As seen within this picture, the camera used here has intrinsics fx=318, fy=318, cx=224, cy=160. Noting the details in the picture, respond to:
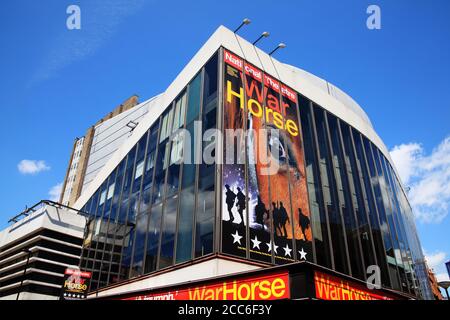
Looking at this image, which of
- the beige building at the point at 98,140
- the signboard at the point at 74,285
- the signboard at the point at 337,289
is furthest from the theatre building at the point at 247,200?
the beige building at the point at 98,140

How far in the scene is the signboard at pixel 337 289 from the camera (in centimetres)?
1106

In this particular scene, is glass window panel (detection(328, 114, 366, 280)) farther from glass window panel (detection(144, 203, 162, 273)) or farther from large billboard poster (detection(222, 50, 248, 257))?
glass window panel (detection(144, 203, 162, 273))

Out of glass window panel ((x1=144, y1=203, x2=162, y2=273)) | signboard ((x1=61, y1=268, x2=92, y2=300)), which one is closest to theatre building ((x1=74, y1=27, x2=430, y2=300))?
glass window panel ((x1=144, y1=203, x2=162, y2=273))

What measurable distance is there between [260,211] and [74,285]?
19.1m

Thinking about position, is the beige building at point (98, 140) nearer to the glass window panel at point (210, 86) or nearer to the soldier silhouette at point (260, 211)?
the glass window panel at point (210, 86)

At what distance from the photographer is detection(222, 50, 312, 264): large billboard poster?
55.9ft

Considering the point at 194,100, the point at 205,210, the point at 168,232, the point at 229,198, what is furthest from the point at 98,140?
the point at 229,198

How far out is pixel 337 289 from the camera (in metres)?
12.3

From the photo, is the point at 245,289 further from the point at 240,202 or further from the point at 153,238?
the point at 153,238

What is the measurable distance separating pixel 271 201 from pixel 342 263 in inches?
298

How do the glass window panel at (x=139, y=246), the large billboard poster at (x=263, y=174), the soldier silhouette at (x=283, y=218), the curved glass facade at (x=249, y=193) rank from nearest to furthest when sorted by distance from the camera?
1. the large billboard poster at (x=263, y=174)
2. the curved glass facade at (x=249, y=193)
3. the soldier silhouette at (x=283, y=218)
4. the glass window panel at (x=139, y=246)

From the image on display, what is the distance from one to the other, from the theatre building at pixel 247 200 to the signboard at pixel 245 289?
0.04 meters
